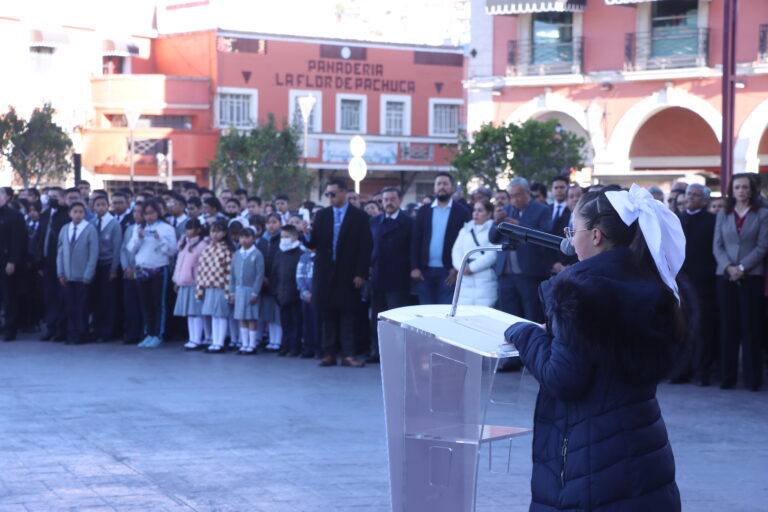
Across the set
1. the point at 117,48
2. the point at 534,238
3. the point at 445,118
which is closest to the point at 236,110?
the point at 117,48

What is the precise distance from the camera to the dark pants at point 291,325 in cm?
1418

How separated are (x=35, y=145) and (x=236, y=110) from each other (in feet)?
34.1

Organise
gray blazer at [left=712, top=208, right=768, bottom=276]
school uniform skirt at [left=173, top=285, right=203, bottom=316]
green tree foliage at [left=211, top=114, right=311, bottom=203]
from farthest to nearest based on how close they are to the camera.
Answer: green tree foliage at [left=211, top=114, right=311, bottom=203] → school uniform skirt at [left=173, top=285, right=203, bottom=316] → gray blazer at [left=712, top=208, right=768, bottom=276]

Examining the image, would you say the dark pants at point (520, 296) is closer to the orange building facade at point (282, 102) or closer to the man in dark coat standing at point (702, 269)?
the man in dark coat standing at point (702, 269)

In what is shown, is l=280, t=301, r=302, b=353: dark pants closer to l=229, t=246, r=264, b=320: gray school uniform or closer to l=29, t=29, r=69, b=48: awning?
l=229, t=246, r=264, b=320: gray school uniform

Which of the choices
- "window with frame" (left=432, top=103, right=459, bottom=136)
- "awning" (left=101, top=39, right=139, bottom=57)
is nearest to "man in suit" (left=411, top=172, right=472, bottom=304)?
"awning" (left=101, top=39, right=139, bottom=57)

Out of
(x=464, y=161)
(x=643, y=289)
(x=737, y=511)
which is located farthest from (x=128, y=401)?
(x=464, y=161)

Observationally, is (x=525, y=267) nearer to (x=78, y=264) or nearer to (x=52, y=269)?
(x=78, y=264)

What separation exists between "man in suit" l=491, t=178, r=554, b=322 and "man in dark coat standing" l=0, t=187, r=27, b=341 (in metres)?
6.98

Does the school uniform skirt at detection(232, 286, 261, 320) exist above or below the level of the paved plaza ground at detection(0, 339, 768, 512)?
above

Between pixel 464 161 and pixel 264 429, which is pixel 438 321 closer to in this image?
pixel 264 429

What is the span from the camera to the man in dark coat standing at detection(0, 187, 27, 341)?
52.0ft

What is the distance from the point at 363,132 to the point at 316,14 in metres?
8.76

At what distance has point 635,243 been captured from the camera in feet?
12.9
